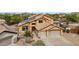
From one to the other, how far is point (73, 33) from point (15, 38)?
58 cm

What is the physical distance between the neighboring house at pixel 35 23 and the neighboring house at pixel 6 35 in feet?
0.28

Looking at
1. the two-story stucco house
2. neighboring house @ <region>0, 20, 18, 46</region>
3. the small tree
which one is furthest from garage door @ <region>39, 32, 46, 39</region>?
neighboring house @ <region>0, 20, 18, 46</region>

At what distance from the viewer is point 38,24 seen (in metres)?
1.85

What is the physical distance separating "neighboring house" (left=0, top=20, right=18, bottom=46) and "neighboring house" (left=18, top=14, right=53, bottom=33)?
9cm

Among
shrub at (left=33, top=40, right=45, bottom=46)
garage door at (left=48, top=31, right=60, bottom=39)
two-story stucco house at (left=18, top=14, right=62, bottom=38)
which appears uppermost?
two-story stucco house at (left=18, top=14, right=62, bottom=38)

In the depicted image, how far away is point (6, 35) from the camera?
184 cm

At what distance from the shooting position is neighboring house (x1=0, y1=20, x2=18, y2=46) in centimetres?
184

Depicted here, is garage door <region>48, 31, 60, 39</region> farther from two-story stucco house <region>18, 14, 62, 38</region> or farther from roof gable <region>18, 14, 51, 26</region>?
roof gable <region>18, 14, 51, 26</region>
